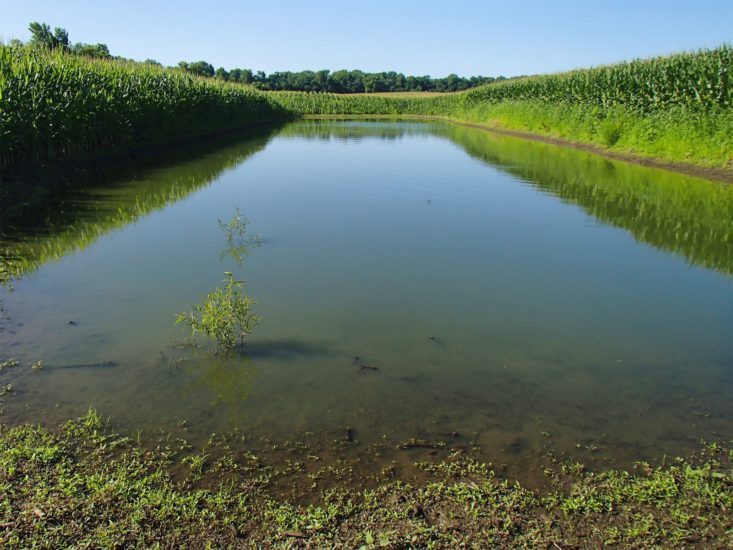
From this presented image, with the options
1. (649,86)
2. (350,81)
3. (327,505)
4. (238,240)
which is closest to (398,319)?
(327,505)

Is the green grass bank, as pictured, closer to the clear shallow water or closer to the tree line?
the clear shallow water

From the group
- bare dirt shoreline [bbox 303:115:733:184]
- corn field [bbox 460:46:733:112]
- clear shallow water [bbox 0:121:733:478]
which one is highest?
corn field [bbox 460:46:733:112]

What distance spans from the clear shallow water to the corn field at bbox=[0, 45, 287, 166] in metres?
1.54

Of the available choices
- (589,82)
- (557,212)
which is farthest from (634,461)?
(589,82)

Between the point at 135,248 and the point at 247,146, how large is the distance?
620 inches

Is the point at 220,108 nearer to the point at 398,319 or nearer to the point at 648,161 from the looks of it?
the point at 648,161

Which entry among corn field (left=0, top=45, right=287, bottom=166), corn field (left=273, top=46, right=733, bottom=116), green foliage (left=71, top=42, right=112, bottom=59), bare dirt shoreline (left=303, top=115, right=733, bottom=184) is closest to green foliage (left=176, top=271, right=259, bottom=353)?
corn field (left=0, top=45, right=287, bottom=166)

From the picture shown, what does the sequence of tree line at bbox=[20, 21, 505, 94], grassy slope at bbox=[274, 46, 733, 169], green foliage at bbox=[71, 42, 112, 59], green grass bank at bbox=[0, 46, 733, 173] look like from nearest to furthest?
green grass bank at bbox=[0, 46, 733, 173], grassy slope at bbox=[274, 46, 733, 169], green foliage at bbox=[71, 42, 112, 59], tree line at bbox=[20, 21, 505, 94]

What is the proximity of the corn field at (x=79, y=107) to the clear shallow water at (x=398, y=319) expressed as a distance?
154 cm

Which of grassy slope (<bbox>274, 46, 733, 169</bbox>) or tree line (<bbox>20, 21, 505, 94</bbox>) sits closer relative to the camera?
grassy slope (<bbox>274, 46, 733, 169</bbox>)

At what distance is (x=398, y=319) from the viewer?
18.4ft

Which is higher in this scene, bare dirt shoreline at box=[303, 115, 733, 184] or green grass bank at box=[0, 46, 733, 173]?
green grass bank at box=[0, 46, 733, 173]

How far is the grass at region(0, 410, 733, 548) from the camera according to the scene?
111 inches

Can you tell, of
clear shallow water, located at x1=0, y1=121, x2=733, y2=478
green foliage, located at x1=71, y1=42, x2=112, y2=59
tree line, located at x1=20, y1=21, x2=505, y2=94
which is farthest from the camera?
tree line, located at x1=20, y1=21, x2=505, y2=94
